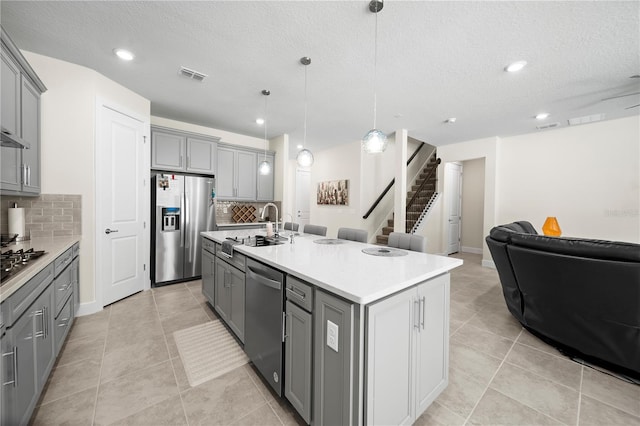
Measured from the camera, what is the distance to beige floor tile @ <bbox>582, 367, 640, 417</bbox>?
1632mm

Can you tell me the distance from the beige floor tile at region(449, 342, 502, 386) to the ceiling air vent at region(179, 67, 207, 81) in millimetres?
3926

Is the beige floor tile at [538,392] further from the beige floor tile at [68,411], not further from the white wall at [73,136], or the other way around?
the white wall at [73,136]

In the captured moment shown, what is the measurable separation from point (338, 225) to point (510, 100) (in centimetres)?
414

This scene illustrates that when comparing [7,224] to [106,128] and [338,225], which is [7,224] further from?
[338,225]

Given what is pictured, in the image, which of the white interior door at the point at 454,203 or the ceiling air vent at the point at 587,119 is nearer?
the ceiling air vent at the point at 587,119

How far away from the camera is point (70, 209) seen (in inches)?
108

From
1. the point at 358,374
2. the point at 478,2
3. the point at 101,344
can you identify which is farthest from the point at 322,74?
the point at 101,344

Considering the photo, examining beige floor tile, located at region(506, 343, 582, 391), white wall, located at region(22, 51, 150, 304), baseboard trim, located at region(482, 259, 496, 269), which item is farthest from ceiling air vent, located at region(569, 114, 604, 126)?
white wall, located at region(22, 51, 150, 304)

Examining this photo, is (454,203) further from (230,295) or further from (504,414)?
(230,295)

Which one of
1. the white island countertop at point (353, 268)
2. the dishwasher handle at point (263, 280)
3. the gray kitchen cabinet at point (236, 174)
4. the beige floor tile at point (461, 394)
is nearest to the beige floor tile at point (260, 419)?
the dishwasher handle at point (263, 280)

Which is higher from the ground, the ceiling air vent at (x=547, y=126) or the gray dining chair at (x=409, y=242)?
the ceiling air vent at (x=547, y=126)

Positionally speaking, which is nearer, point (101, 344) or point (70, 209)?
point (101, 344)

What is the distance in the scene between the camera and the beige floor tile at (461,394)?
5.27 ft

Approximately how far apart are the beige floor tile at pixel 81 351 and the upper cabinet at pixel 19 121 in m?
1.44
